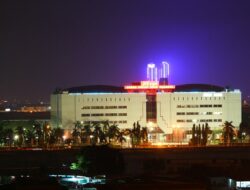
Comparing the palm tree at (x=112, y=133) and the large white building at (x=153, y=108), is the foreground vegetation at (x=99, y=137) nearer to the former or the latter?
the palm tree at (x=112, y=133)

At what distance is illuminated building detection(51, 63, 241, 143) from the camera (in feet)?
264

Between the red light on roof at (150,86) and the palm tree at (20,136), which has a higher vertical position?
the red light on roof at (150,86)

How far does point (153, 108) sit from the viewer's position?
265ft

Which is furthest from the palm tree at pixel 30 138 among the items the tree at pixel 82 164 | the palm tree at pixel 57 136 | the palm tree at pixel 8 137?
the tree at pixel 82 164

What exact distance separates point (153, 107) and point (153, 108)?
13cm

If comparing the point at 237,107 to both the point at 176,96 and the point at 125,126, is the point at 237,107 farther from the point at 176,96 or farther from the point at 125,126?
the point at 125,126

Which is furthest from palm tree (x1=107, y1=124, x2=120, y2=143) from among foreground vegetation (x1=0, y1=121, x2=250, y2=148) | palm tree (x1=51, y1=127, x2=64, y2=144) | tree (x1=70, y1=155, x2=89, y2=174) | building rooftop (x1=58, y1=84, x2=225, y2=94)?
tree (x1=70, y1=155, x2=89, y2=174)

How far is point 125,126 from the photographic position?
80.8 m

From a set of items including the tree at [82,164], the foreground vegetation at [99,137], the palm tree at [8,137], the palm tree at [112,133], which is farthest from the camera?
the palm tree at [8,137]

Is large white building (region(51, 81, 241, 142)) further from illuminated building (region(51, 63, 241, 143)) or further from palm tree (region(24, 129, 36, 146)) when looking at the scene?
palm tree (region(24, 129, 36, 146))

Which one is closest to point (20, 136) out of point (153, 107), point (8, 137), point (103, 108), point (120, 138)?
point (8, 137)

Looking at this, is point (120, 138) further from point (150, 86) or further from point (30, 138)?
point (150, 86)

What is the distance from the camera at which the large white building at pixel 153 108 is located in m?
80.4

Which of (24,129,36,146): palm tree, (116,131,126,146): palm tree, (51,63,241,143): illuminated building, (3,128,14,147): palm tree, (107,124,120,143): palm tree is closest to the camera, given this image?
(116,131,126,146): palm tree
